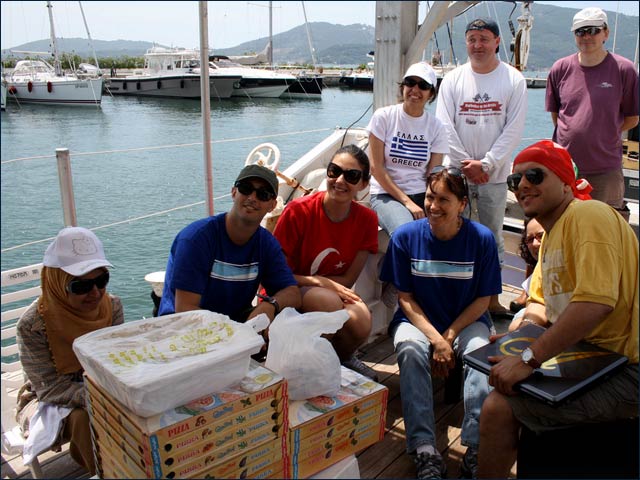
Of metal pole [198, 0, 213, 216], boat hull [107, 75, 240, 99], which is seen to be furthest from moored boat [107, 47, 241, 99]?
metal pole [198, 0, 213, 216]

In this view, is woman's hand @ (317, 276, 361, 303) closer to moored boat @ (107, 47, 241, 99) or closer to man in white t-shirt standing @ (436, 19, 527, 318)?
man in white t-shirt standing @ (436, 19, 527, 318)

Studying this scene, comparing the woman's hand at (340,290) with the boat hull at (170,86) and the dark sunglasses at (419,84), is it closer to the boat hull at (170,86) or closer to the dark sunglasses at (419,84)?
the dark sunglasses at (419,84)

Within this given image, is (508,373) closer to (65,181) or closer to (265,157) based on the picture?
(65,181)

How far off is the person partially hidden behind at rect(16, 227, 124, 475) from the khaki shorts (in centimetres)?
131

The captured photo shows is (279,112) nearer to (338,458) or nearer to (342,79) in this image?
(342,79)

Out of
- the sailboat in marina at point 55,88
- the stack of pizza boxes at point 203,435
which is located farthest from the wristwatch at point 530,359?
the sailboat in marina at point 55,88

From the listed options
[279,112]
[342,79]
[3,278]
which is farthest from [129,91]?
[3,278]

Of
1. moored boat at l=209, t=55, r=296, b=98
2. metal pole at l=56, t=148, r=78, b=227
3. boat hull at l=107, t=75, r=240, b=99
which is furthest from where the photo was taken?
moored boat at l=209, t=55, r=296, b=98

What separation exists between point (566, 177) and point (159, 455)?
136 cm

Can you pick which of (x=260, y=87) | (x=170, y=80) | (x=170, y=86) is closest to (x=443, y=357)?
(x=170, y=80)

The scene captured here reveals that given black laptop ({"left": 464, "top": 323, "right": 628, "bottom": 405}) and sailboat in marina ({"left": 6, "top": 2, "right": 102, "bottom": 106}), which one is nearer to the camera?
black laptop ({"left": 464, "top": 323, "right": 628, "bottom": 405})

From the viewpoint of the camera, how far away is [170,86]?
2916cm

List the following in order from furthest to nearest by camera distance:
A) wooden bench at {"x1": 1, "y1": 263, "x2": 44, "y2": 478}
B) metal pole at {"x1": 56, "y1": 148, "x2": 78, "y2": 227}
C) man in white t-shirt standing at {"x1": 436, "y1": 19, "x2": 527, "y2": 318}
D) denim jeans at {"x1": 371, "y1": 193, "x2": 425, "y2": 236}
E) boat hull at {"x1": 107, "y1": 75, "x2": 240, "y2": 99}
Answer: boat hull at {"x1": 107, "y1": 75, "x2": 240, "y2": 99}
man in white t-shirt standing at {"x1": 436, "y1": 19, "x2": 527, "y2": 318}
denim jeans at {"x1": 371, "y1": 193, "x2": 425, "y2": 236}
metal pole at {"x1": 56, "y1": 148, "x2": 78, "y2": 227}
wooden bench at {"x1": 1, "y1": 263, "x2": 44, "y2": 478}

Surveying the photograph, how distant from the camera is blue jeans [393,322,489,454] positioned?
1910mm
